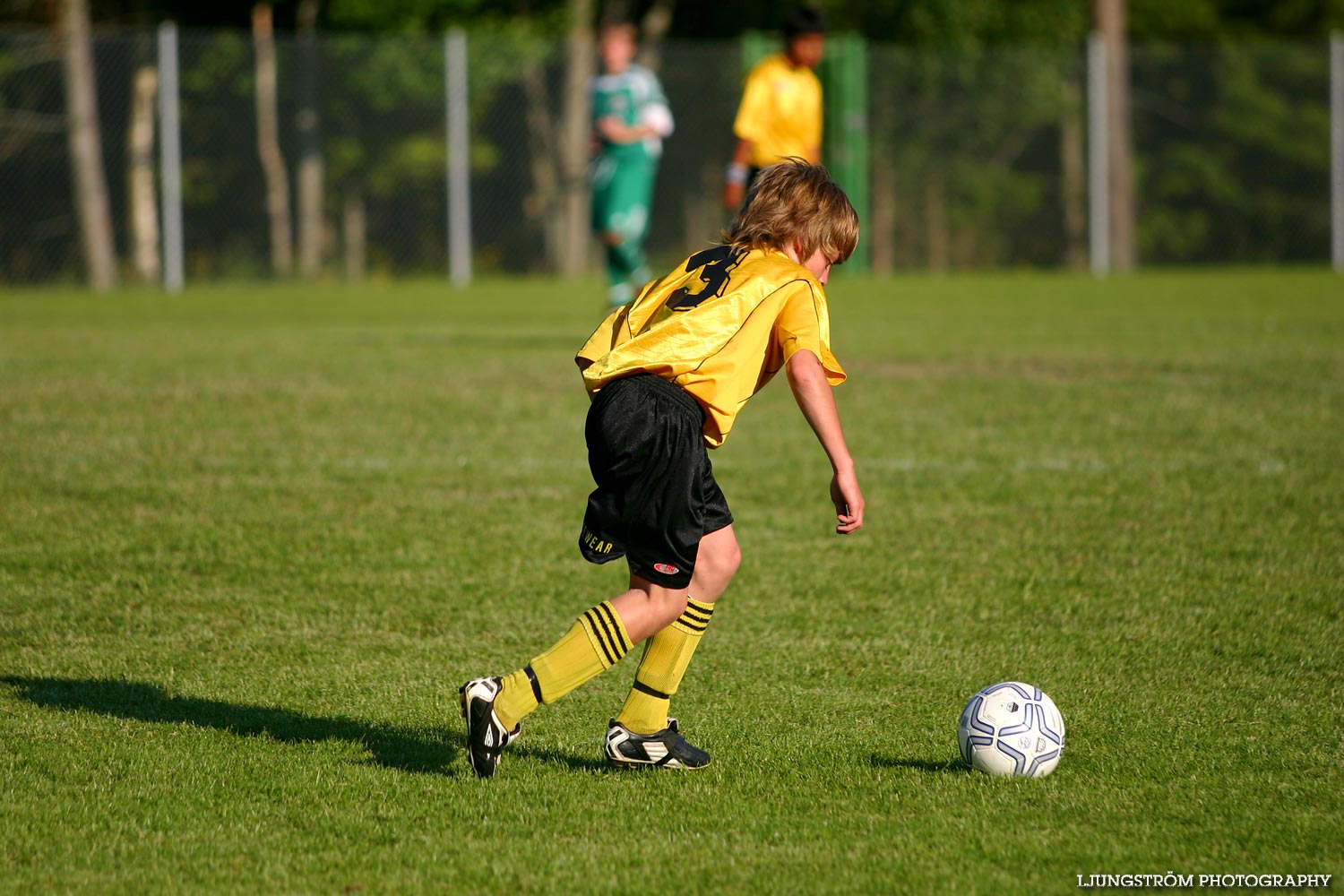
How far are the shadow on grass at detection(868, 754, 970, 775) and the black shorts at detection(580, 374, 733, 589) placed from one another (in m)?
0.65

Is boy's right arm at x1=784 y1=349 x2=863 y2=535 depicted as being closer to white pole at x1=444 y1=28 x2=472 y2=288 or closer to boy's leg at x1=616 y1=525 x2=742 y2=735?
boy's leg at x1=616 y1=525 x2=742 y2=735

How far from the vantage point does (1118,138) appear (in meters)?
24.6

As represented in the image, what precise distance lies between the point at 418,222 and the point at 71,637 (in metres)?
18.9

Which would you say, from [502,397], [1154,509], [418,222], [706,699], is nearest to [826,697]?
[706,699]

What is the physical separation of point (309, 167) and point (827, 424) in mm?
21375

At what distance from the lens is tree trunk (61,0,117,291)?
70.8 ft

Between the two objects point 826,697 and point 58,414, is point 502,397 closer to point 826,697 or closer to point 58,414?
point 58,414

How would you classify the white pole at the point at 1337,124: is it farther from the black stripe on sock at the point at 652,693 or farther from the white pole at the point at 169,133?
the black stripe on sock at the point at 652,693

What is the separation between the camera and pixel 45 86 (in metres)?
21.8

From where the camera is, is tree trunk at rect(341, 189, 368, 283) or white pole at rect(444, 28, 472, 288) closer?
white pole at rect(444, 28, 472, 288)

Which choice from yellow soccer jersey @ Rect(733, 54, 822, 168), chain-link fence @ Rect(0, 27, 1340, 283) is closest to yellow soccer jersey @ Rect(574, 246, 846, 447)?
yellow soccer jersey @ Rect(733, 54, 822, 168)

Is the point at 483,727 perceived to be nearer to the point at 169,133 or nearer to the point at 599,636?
the point at 599,636

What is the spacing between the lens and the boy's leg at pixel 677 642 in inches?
147

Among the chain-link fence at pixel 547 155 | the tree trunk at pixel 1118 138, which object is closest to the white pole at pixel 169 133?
the chain-link fence at pixel 547 155
